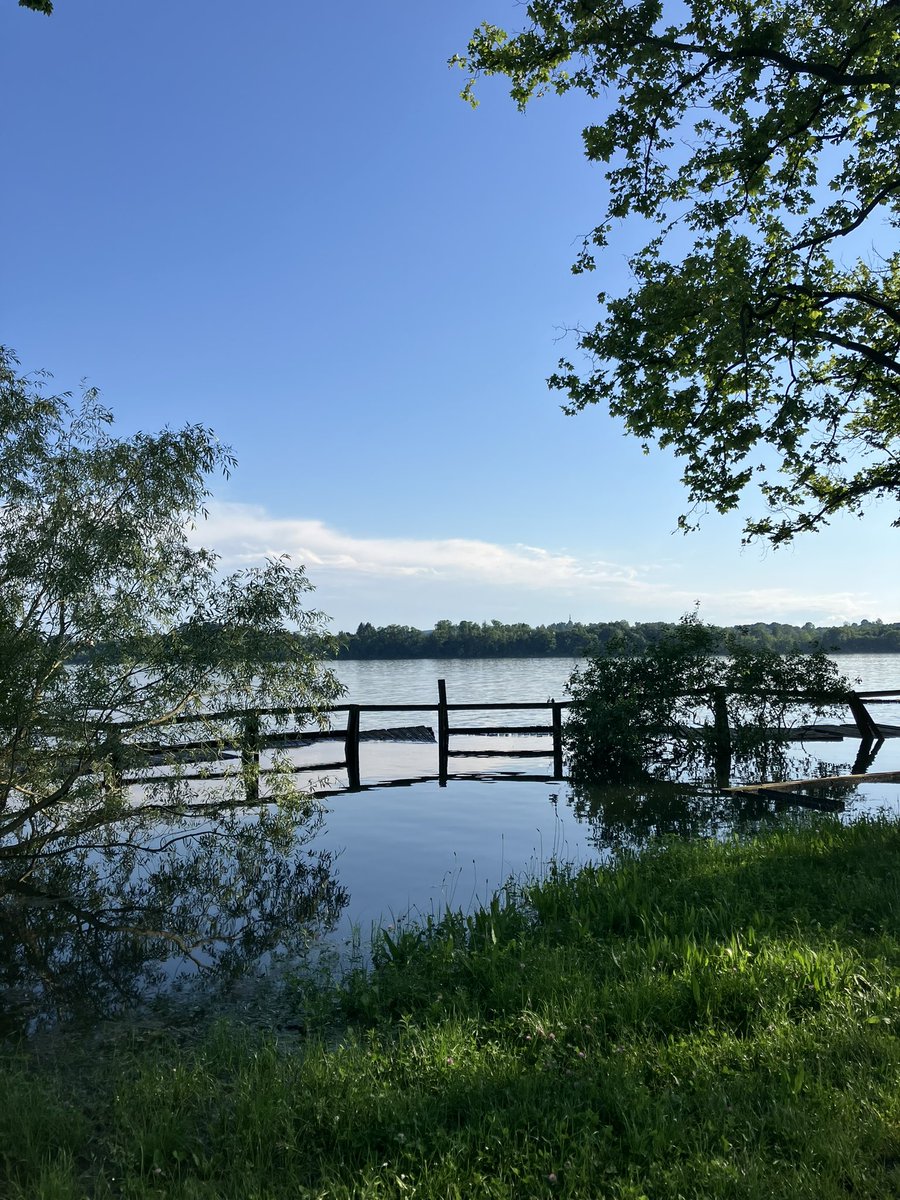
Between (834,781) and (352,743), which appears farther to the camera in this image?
(352,743)

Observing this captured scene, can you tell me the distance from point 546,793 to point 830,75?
13.2 m

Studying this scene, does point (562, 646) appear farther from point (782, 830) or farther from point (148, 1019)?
point (148, 1019)

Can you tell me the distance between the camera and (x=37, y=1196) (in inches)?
144

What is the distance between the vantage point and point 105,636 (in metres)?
11.9

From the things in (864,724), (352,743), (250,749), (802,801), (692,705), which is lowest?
(802,801)

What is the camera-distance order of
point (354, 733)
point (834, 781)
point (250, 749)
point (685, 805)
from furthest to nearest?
point (354, 733) < point (685, 805) < point (834, 781) < point (250, 749)

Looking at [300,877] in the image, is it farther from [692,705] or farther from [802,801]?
[692,705]

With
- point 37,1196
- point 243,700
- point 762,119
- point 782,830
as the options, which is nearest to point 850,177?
point 762,119

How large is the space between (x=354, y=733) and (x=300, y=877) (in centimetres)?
920

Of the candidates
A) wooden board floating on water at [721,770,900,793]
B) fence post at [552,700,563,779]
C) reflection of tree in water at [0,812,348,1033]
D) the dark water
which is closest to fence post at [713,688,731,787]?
the dark water

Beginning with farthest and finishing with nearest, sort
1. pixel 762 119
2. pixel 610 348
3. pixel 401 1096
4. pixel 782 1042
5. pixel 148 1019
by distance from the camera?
pixel 610 348, pixel 762 119, pixel 148 1019, pixel 782 1042, pixel 401 1096

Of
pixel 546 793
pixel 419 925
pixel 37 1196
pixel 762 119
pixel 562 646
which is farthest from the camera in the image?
pixel 562 646

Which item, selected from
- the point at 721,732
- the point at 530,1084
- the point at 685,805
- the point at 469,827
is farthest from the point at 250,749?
the point at 721,732

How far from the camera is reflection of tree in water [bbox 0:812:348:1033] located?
740cm
